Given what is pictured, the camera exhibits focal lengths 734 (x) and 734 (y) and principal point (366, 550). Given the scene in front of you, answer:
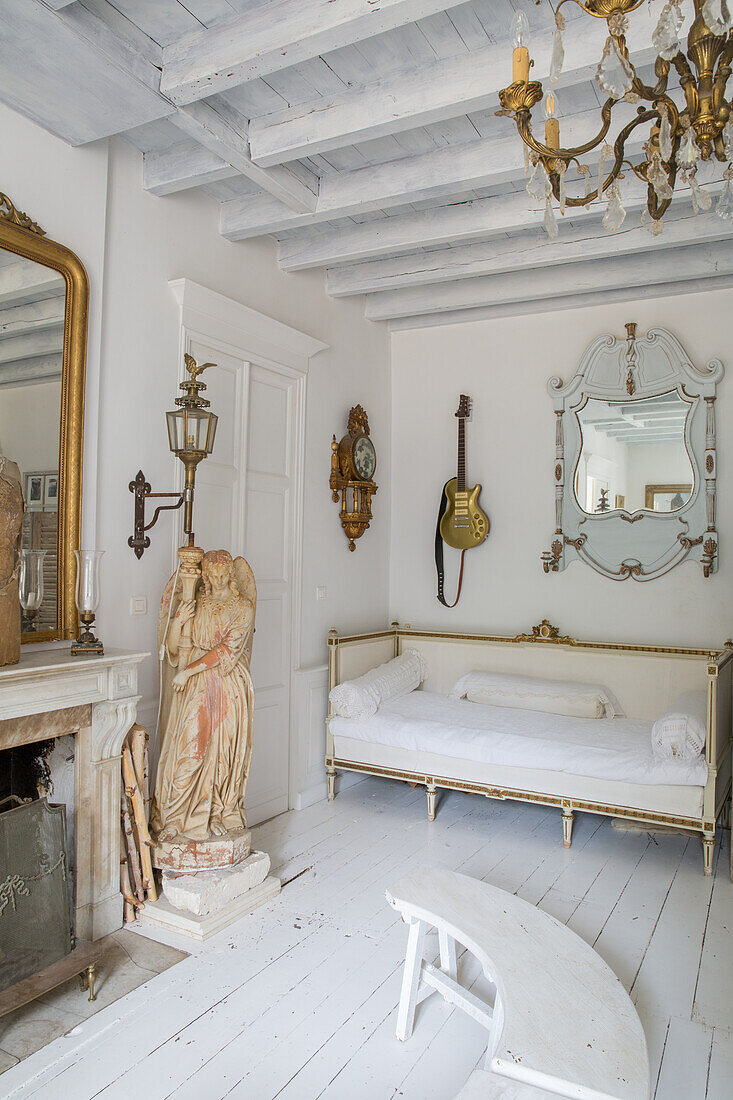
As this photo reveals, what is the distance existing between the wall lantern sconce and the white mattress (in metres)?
1.58

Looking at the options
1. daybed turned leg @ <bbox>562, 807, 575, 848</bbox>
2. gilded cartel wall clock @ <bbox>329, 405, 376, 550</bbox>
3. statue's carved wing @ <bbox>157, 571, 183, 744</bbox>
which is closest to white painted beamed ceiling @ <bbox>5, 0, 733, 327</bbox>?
gilded cartel wall clock @ <bbox>329, 405, 376, 550</bbox>

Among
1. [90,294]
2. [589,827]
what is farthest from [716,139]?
[589,827]

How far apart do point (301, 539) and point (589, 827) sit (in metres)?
2.11

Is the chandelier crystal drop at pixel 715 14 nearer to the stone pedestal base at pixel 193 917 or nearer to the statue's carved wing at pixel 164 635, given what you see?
the statue's carved wing at pixel 164 635

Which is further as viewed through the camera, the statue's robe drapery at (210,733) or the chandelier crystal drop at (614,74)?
the statue's robe drapery at (210,733)

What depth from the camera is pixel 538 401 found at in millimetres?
4531

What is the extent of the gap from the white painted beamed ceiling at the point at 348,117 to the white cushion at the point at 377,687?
219 cm

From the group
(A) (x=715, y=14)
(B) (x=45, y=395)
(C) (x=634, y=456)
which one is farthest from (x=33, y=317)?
(C) (x=634, y=456)

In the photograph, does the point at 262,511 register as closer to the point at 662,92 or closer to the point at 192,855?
the point at 192,855

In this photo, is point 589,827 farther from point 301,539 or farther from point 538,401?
point 538,401

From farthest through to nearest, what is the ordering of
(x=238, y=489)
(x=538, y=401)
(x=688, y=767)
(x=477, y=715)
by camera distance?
1. (x=538, y=401)
2. (x=477, y=715)
3. (x=238, y=489)
4. (x=688, y=767)

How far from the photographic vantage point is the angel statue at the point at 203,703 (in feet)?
9.09

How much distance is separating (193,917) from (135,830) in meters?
0.37

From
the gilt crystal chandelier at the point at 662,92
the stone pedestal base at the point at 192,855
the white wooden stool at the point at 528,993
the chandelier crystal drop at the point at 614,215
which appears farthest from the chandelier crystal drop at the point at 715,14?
the stone pedestal base at the point at 192,855
